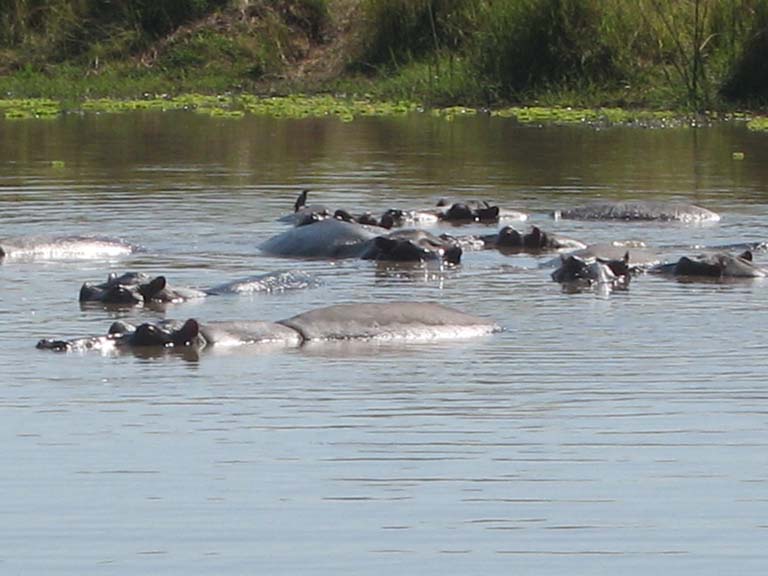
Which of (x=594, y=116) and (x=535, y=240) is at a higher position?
(x=594, y=116)

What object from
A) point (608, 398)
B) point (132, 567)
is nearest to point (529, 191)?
point (608, 398)

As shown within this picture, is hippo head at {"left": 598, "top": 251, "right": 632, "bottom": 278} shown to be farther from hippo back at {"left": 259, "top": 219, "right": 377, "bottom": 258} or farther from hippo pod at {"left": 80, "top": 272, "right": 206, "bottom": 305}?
hippo pod at {"left": 80, "top": 272, "right": 206, "bottom": 305}

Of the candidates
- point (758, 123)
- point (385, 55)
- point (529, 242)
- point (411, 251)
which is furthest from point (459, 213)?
point (385, 55)

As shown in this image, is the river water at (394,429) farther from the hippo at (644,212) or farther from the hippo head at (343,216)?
the hippo head at (343,216)

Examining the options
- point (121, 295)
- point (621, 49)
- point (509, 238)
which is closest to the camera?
point (121, 295)

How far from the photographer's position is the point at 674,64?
2444 cm

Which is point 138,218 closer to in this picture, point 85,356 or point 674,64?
point 85,356

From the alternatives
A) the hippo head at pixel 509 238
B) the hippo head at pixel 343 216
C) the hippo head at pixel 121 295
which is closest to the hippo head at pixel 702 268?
the hippo head at pixel 509 238

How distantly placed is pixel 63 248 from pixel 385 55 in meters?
16.8

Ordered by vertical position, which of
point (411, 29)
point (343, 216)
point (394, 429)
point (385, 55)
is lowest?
point (394, 429)

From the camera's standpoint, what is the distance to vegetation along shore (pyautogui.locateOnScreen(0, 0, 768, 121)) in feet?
80.2

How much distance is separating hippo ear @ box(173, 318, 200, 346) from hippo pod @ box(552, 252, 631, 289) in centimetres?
277

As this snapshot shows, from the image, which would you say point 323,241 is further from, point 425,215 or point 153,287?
point 153,287

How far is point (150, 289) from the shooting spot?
31.2 feet
